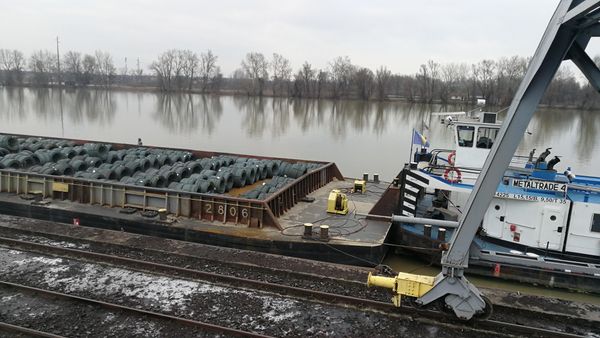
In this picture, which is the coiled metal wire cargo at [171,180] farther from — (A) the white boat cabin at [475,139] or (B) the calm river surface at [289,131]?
(B) the calm river surface at [289,131]

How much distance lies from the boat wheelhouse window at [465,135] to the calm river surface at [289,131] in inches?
359

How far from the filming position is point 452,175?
11.6 m

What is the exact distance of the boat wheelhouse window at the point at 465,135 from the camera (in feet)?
41.3

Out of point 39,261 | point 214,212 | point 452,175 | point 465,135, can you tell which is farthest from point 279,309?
point 465,135

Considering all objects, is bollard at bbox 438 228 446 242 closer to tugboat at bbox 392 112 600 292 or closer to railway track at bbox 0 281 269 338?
tugboat at bbox 392 112 600 292

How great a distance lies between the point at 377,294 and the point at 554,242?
16.6 feet

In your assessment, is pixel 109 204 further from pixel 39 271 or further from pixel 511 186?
pixel 511 186

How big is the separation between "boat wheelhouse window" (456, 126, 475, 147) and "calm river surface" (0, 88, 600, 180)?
9.12 meters

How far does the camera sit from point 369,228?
11.6m

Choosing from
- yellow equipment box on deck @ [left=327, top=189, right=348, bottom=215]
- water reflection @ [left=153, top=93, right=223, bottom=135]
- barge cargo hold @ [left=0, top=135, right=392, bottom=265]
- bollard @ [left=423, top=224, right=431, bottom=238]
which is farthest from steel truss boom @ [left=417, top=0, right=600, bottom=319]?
water reflection @ [left=153, top=93, right=223, bottom=135]

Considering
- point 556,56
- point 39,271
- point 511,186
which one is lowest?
point 39,271

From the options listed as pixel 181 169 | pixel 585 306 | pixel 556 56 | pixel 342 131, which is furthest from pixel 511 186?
pixel 342 131

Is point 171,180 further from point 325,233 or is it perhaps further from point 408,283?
point 408,283

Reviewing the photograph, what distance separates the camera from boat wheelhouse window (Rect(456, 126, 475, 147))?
1260cm
